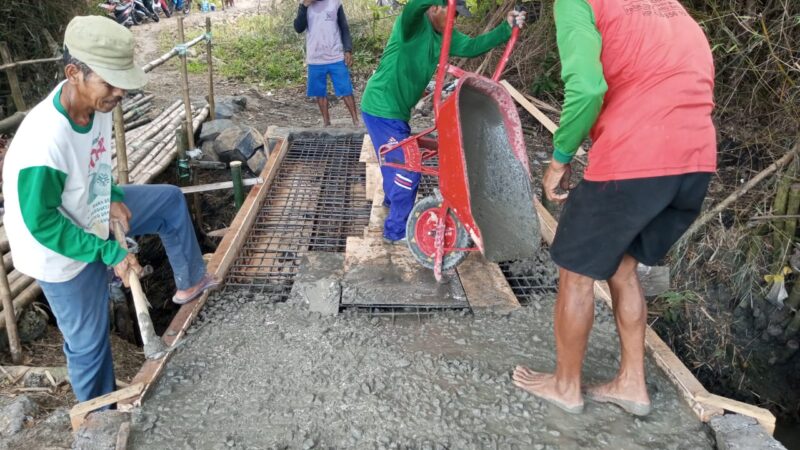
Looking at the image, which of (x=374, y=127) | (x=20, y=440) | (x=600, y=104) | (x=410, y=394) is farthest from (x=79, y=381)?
(x=600, y=104)

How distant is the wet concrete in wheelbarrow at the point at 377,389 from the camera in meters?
2.48

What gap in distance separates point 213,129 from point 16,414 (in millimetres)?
4286

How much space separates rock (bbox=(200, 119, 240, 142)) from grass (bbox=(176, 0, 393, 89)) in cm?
344

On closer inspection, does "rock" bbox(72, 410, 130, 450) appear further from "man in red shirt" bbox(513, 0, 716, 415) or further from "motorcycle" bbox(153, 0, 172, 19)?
"motorcycle" bbox(153, 0, 172, 19)

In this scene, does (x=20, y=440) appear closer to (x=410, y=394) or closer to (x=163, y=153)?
(x=410, y=394)

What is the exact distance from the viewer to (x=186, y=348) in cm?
300

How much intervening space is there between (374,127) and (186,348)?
179 centimetres

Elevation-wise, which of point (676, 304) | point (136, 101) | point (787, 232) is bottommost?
point (676, 304)

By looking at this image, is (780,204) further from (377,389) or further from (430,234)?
(377,389)

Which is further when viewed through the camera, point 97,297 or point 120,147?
point 120,147

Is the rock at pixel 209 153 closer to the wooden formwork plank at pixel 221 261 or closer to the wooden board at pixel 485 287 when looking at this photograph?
the wooden formwork plank at pixel 221 261

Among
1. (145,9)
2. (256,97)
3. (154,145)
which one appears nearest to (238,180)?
(154,145)

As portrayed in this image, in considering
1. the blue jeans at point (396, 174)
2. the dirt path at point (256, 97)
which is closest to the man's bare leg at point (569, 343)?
the blue jeans at point (396, 174)

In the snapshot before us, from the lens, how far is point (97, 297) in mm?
2643
